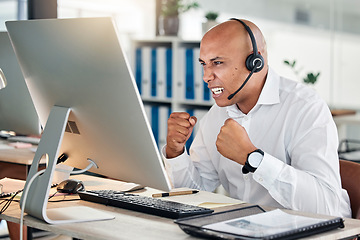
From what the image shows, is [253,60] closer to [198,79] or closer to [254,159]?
[254,159]

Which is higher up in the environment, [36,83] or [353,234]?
[36,83]

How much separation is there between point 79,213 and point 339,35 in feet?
14.4

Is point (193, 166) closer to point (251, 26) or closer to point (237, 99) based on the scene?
point (237, 99)

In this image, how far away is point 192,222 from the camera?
132 cm

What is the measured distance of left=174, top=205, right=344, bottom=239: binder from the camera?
47.3 inches

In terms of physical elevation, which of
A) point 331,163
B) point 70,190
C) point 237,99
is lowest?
point 70,190

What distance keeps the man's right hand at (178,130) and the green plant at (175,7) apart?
2.56 m

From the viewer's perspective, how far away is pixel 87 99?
1412mm

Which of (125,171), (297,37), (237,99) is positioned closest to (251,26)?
(237,99)

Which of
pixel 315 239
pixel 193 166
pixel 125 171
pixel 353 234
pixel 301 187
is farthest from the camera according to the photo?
pixel 193 166

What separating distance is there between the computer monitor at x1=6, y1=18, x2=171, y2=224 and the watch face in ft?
0.98

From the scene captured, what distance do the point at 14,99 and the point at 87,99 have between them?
3.34ft

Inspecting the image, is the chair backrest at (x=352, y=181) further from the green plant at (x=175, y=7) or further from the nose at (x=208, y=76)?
the green plant at (x=175, y=7)

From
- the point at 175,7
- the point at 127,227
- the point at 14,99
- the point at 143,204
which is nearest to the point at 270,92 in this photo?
the point at 143,204
